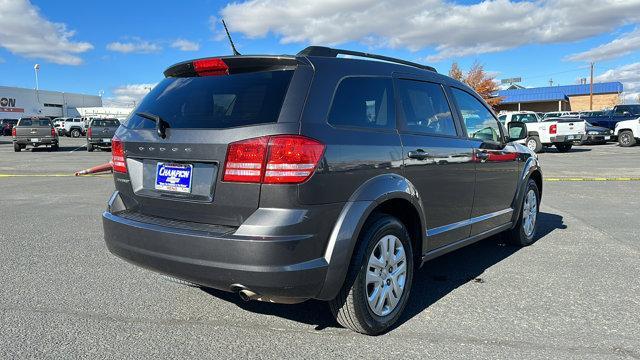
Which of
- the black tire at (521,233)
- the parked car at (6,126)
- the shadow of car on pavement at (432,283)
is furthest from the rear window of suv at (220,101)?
the parked car at (6,126)

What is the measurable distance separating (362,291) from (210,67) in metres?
1.78

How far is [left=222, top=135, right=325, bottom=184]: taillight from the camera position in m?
2.78

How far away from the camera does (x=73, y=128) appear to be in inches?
1806

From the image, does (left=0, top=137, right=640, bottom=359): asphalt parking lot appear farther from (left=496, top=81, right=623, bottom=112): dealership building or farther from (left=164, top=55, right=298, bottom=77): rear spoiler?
(left=496, top=81, right=623, bottom=112): dealership building

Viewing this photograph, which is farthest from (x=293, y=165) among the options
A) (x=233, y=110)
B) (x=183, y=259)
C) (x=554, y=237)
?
(x=554, y=237)

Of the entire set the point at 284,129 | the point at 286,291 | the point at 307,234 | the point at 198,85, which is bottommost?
the point at 286,291

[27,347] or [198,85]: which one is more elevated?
[198,85]

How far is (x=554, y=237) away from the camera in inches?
241

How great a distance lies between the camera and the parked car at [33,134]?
25.0m

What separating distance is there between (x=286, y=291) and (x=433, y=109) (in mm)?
2068

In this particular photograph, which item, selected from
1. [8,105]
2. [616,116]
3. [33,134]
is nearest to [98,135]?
[33,134]

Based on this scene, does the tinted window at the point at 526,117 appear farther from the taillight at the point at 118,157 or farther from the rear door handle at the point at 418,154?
the taillight at the point at 118,157

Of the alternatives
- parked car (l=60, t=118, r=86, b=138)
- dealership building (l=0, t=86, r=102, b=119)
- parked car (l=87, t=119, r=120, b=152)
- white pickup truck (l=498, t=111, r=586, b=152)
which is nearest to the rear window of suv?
white pickup truck (l=498, t=111, r=586, b=152)

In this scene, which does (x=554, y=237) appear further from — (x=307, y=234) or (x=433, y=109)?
(x=307, y=234)
